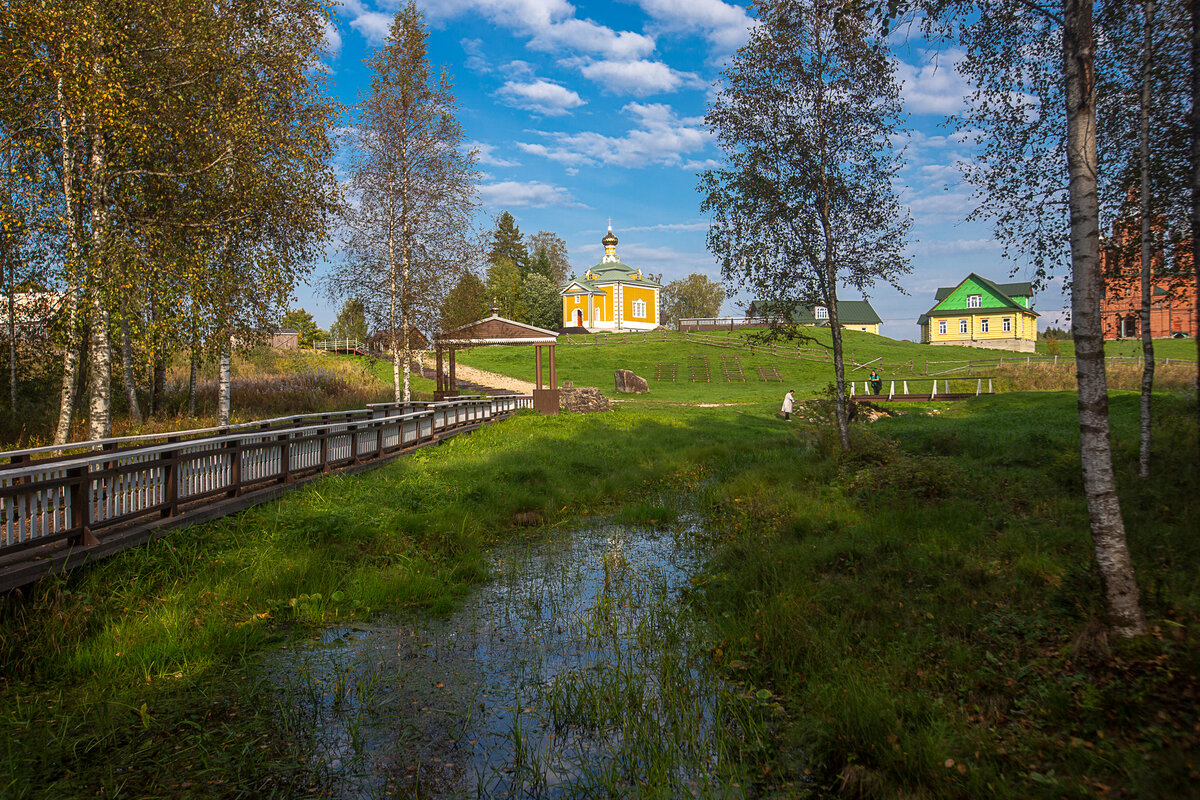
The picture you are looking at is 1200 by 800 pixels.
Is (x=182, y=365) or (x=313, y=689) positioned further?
(x=182, y=365)

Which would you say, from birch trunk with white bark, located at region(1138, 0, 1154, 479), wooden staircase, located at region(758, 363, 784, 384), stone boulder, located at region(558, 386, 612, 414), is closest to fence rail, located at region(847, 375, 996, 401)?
wooden staircase, located at region(758, 363, 784, 384)

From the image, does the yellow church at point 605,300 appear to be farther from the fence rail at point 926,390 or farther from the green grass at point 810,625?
the green grass at point 810,625

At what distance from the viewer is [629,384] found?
37906 millimetres

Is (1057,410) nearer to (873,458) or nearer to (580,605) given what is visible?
(873,458)

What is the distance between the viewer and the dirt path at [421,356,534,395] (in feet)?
134

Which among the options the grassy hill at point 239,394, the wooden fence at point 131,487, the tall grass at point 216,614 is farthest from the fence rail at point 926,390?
the wooden fence at point 131,487

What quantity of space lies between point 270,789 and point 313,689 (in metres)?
1.23

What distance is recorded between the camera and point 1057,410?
1994 cm

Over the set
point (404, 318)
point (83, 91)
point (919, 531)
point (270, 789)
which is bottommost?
point (270, 789)

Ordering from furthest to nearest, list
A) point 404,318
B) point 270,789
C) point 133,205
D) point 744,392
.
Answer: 1. point 744,392
2. point 404,318
3. point 133,205
4. point 270,789

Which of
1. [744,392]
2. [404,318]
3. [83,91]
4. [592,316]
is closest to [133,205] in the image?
[83,91]

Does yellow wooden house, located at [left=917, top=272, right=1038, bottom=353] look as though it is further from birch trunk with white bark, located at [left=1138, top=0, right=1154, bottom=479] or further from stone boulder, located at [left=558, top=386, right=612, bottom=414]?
birch trunk with white bark, located at [left=1138, top=0, right=1154, bottom=479]

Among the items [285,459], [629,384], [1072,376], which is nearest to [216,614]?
[285,459]

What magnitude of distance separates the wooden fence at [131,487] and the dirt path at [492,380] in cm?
2896
